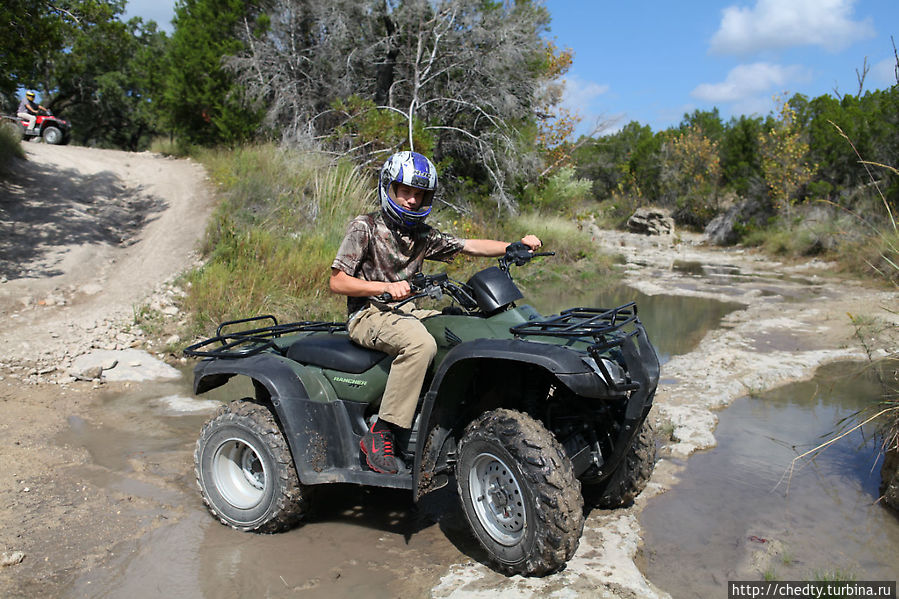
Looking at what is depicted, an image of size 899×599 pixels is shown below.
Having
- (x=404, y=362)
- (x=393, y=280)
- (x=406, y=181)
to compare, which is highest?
(x=406, y=181)

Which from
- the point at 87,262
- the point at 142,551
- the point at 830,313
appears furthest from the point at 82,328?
the point at 830,313

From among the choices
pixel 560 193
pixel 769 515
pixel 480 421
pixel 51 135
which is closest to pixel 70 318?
pixel 480 421

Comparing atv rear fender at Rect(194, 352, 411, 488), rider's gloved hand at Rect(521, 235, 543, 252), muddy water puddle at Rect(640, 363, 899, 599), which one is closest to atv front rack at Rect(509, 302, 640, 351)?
rider's gloved hand at Rect(521, 235, 543, 252)

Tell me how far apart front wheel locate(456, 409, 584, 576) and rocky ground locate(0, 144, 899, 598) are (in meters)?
0.19

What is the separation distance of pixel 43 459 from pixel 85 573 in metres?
1.97

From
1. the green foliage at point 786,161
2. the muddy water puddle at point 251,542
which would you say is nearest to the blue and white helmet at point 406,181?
the muddy water puddle at point 251,542

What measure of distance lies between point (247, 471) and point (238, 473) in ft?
0.20

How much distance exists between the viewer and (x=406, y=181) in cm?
390

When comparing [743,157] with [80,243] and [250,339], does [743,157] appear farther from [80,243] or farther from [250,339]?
[250,339]

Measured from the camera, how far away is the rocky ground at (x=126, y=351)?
3.73 m

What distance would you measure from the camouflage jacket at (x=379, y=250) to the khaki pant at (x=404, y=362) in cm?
38

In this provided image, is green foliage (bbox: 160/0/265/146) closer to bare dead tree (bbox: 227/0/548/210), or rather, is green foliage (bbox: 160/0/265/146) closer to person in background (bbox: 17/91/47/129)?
bare dead tree (bbox: 227/0/548/210)

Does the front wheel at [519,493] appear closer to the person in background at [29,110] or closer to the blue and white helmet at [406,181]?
the blue and white helmet at [406,181]

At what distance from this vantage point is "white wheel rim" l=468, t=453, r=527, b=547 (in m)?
3.38
